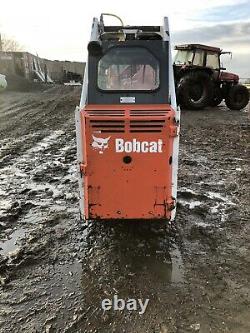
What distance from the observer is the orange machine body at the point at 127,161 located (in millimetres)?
4031

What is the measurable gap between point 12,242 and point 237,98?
13.3 meters

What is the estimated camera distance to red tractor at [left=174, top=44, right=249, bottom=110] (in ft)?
47.0

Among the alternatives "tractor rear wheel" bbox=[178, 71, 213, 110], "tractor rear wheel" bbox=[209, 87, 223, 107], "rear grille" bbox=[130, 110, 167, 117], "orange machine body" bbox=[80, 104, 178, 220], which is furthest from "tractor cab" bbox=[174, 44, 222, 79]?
"orange machine body" bbox=[80, 104, 178, 220]

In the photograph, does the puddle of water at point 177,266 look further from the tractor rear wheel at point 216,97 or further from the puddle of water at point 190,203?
the tractor rear wheel at point 216,97

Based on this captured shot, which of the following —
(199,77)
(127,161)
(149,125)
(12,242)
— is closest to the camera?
(149,125)

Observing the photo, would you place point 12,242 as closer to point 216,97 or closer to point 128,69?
point 128,69

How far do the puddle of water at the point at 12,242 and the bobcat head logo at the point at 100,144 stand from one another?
4.60 feet

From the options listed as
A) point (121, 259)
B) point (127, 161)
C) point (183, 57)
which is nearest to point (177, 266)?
point (121, 259)

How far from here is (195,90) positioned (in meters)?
14.6

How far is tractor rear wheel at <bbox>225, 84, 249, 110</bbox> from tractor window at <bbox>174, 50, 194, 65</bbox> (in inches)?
85.4

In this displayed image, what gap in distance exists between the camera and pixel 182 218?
507cm

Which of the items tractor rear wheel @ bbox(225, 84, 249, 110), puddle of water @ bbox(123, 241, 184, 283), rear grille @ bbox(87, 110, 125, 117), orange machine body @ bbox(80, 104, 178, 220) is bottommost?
puddle of water @ bbox(123, 241, 184, 283)

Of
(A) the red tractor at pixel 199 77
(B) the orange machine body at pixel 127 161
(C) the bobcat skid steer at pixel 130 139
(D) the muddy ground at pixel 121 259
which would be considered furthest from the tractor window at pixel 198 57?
(B) the orange machine body at pixel 127 161

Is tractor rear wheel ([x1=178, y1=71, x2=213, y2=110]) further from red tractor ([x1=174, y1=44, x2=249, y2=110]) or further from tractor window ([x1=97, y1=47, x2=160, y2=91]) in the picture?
tractor window ([x1=97, y1=47, x2=160, y2=91])
